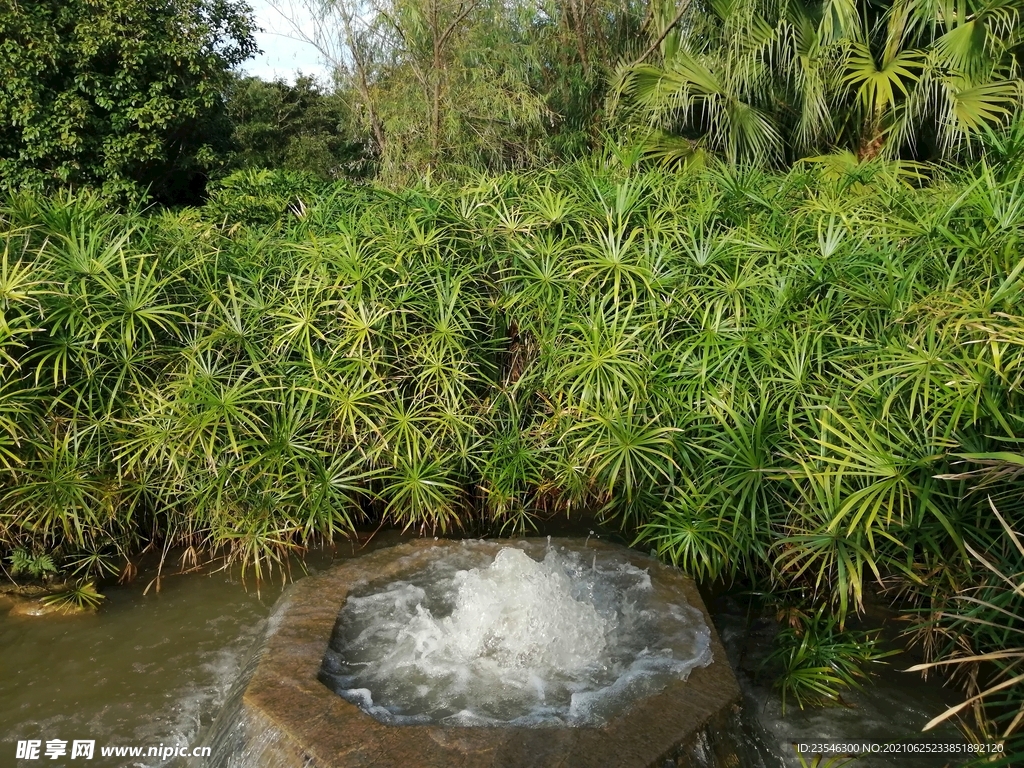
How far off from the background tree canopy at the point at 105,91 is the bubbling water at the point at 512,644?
7.57 meters

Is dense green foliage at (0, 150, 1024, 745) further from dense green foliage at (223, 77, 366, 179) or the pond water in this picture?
dense green foliage at (223, 77, 366, 179)

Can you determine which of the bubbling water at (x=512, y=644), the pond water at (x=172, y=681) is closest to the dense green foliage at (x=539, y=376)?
the pond water at (x=172, y=681)

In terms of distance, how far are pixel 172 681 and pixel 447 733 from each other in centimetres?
191

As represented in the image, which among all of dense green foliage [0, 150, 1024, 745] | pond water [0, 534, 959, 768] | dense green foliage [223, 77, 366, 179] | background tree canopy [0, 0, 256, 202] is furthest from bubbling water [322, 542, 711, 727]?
dense green foliage [223, 77, 366, 179]

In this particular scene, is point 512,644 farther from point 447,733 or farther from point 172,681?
point 172,681

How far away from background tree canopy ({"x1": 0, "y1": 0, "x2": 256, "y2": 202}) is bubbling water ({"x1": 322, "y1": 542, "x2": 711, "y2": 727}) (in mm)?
7566

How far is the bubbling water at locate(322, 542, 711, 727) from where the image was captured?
111 inches

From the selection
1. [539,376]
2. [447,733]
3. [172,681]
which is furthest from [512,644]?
[539,376]

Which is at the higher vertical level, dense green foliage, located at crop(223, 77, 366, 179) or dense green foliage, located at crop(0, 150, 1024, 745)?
dense green foliage, located at crop(223, 77, 366, 179)

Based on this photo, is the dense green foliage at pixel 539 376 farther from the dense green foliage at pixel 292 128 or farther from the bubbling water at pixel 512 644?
the dense green foliage at pixel 292 128

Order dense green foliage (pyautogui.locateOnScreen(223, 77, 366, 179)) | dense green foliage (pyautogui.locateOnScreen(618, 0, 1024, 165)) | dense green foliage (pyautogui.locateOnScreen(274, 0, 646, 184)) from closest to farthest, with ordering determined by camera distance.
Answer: dense green foliage (pyautogui.locateOnScreen(618, 0, 1024, 165)), dense green foliage (pyautogui.locateOnScreen(274, 0, 646, 184)), dense green foliage (pyautogui.locateOnScreen(223, 77, 366, 179))

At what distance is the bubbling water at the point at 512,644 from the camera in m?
2.82

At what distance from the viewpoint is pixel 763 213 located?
5.21 m

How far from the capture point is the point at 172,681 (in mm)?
3604
